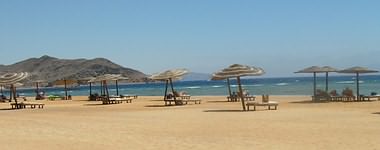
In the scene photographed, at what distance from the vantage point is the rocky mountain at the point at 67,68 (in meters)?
160

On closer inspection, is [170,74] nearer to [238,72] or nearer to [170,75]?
[170,75]

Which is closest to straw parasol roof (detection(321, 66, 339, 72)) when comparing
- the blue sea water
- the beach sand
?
the beach sand

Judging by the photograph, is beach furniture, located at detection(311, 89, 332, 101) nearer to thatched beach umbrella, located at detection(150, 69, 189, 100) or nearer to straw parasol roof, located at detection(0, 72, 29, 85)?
thatched beach umbrella, located at detection(150, 69, 189, 100)

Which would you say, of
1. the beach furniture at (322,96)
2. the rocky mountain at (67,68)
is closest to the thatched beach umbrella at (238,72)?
the beach furniture at (322,96)

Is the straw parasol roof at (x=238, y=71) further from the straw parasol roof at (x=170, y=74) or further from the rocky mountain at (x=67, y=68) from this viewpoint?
the rocky mountain at (x=67, y=68)

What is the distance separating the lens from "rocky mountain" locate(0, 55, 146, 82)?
524ft

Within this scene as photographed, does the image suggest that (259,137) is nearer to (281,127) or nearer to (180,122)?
(281,127)

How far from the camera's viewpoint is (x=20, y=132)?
488 inches

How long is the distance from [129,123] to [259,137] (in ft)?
15.6

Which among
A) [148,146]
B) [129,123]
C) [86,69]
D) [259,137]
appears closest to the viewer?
[148,146]

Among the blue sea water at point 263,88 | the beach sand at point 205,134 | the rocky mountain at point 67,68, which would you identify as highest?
the rocky mountain at point 67,68

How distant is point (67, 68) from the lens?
573 feet

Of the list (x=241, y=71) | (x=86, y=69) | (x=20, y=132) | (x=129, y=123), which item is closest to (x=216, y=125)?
(x=129, y=123)

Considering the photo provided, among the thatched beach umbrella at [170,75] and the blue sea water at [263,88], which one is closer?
the thatched beach umbrella at [170,75]
